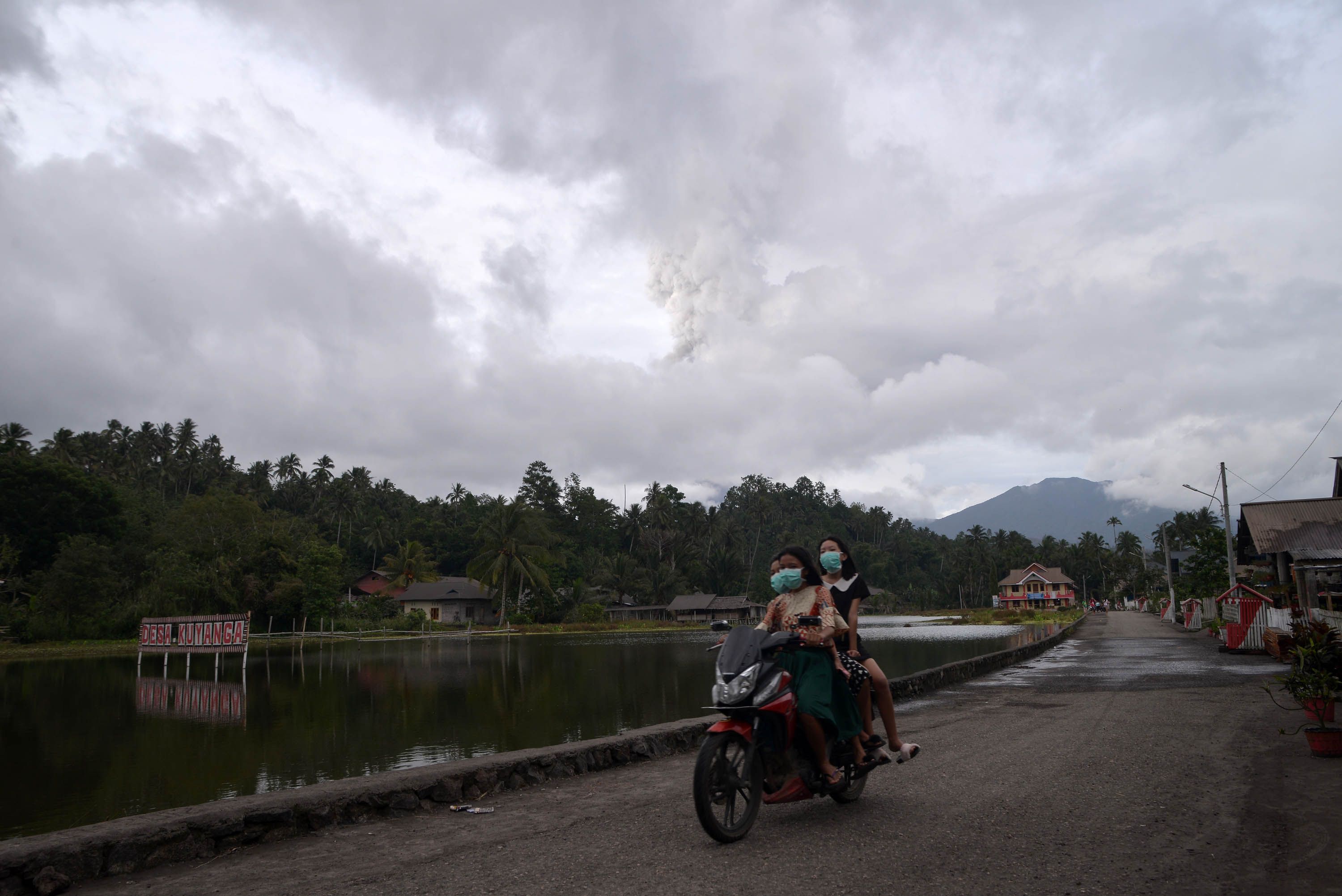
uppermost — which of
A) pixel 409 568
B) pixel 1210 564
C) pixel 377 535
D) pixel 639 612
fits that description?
pixel 377 535

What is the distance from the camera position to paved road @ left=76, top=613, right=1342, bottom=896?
138 inches

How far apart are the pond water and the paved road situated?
5566 millimetres

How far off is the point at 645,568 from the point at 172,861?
76802 millimetres

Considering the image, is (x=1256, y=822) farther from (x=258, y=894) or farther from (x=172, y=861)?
(x=172, y=861)

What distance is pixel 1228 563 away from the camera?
29000 mm

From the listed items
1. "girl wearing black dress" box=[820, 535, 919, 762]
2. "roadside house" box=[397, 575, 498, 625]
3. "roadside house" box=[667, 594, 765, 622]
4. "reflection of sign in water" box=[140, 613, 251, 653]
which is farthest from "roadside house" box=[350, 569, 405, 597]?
"girl wearing black dress" box=[820, 535, 919, 762]

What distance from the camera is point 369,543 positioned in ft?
Answer: 261

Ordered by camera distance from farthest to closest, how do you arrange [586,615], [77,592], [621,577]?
[621,577], [586,615], [77,592]

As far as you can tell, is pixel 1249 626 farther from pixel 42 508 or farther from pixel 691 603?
pixel 42 508

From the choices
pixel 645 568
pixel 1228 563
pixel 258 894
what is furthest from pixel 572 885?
pixel 645 568

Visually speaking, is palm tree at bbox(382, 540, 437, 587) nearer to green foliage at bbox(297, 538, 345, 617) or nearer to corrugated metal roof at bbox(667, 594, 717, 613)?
green foliage at bbox(297, 538, 345, 617)

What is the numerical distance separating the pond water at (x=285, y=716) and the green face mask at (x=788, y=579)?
7.50 metres

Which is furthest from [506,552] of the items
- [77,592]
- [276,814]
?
[276,814]

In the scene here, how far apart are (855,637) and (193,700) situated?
19859 millimetres
